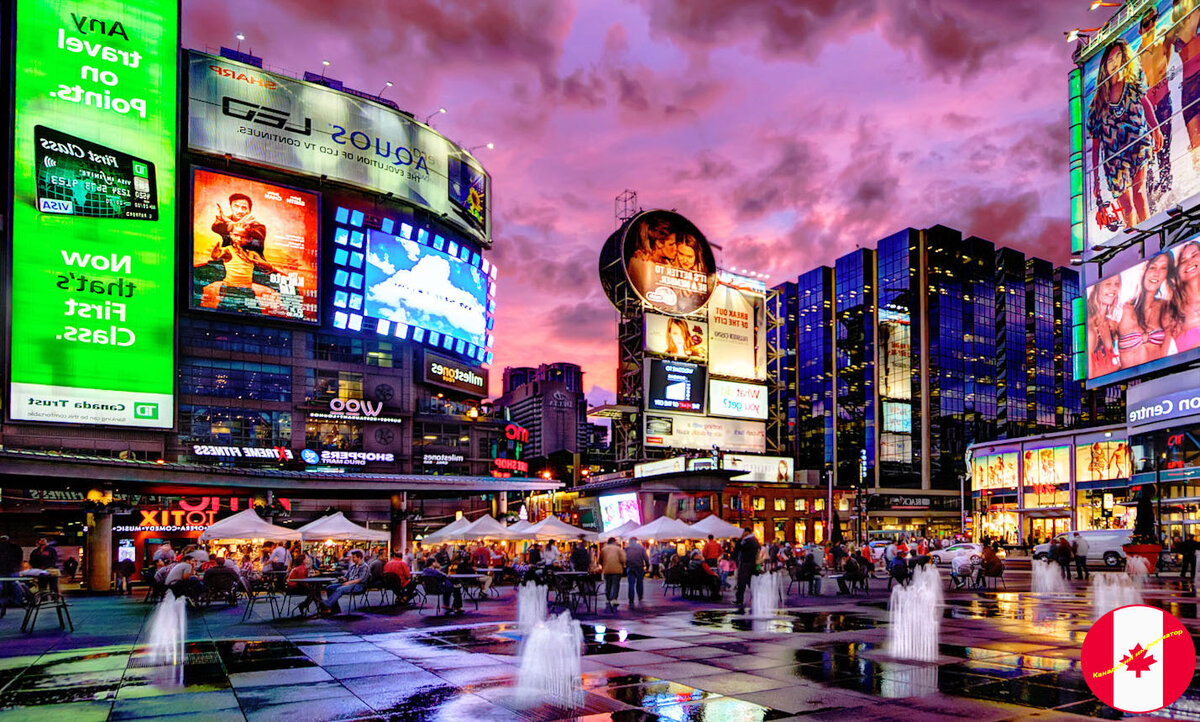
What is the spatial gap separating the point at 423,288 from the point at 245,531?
43.3 metres

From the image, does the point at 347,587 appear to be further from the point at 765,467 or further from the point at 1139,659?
the point at 765,467

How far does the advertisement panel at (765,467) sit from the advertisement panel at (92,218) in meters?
41.6

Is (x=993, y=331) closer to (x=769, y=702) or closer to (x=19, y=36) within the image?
(x=19, y=36)

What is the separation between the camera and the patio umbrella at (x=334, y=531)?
27.8 meters

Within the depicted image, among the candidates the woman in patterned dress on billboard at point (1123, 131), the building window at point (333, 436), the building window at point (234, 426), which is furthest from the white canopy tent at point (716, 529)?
the building window at point (234, 426)

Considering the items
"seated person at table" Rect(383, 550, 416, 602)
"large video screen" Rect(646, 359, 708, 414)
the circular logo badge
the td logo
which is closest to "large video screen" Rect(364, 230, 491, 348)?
"large video screen" Rect(646, 359, 708, 414)

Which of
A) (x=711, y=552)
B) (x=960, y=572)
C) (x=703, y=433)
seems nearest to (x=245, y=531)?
(x=711, y=552)

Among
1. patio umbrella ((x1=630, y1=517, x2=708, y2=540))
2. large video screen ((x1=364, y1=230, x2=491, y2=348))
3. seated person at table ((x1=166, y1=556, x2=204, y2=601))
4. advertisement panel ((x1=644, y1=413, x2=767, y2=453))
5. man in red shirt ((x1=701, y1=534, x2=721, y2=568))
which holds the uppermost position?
large video screen ((x1=364, y1=230, x2=491, y2=348))

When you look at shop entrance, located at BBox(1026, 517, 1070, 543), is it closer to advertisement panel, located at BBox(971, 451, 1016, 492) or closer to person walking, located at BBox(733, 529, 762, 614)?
advertisement panel, located at BBox(971, 451, 1016, 492)

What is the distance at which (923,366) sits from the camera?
393 feet

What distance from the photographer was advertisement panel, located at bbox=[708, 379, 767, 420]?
66.4m

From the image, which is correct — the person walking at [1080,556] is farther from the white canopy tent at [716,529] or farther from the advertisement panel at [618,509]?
the advertisement panel at [618,509]

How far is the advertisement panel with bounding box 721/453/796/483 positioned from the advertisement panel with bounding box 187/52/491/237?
3082 cm

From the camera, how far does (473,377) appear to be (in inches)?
3007
